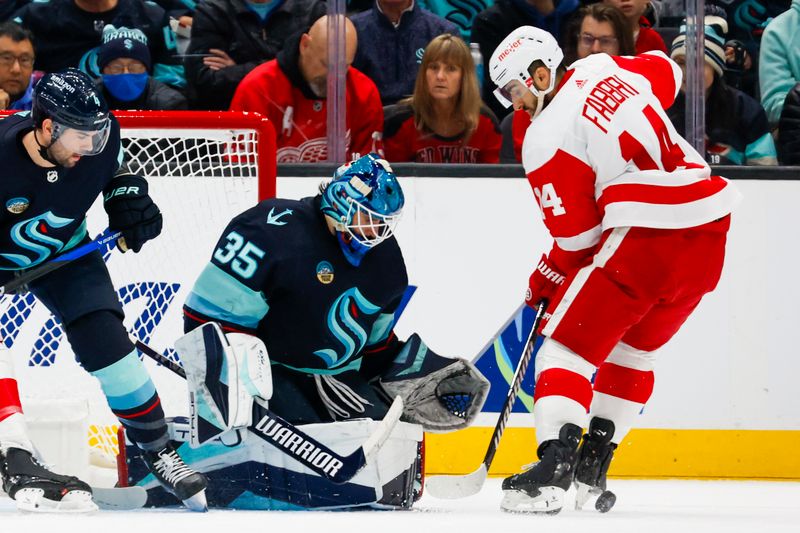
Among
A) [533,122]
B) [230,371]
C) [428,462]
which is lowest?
[428,462]

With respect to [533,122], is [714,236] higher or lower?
lower

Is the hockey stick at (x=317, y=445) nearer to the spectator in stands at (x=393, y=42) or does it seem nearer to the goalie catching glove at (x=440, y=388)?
the goalie catching glove at (x=440, y=388)

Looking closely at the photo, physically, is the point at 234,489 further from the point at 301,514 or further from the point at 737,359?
the point at 737,359

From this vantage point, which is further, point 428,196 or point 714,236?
point 428,196

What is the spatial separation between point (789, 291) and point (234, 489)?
205 cm

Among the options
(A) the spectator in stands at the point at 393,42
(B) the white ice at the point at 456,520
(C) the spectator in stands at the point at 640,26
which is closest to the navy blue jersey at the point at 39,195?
Answer: (B) the white ice at the point at 456,520

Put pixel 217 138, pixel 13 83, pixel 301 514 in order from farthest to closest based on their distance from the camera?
pixel 13 83 → pixel 217 138 → pixel 301 514

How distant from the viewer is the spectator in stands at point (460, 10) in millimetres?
4320

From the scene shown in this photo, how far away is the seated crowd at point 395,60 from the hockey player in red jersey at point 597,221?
3.28 ft

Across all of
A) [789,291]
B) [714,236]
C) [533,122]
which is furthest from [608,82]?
[789,291]

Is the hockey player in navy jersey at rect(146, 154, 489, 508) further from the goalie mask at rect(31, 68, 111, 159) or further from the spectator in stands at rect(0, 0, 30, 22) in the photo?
the spectator in stands at rect(0, 0, 30, 22)

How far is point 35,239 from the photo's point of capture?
117 inches

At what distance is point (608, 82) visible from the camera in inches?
123

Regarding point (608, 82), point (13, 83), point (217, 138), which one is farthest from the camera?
point (13, 83)
